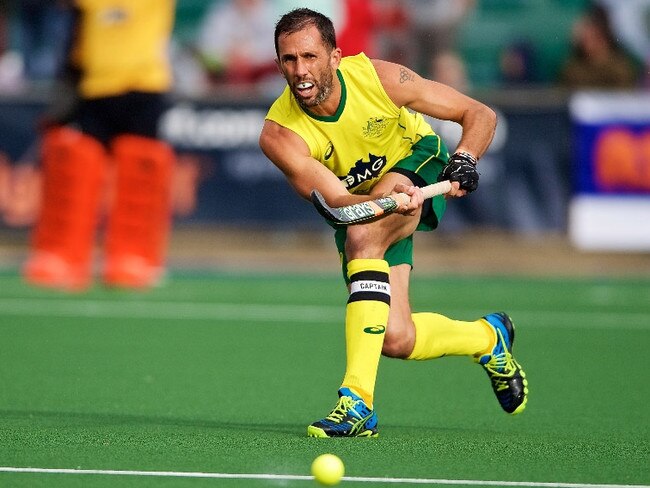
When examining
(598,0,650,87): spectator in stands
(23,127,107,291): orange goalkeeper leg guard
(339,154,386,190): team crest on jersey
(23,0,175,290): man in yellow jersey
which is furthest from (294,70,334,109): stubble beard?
(598,0,650,87): spectator in stands

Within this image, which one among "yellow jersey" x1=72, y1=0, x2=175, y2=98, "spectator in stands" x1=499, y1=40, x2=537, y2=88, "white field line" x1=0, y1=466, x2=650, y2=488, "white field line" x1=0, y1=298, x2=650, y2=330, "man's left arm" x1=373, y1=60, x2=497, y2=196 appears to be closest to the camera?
"white field line" x1=0, y1=466, x2=650, y2=488

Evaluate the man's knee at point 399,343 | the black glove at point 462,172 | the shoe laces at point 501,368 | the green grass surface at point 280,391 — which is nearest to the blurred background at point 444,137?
the green grass surface at point 280,391

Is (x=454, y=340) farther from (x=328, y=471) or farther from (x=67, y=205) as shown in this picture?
(x=67, y=205)

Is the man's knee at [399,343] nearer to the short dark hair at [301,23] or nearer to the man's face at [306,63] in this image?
the man's face at [306,63]

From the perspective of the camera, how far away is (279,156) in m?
5.36

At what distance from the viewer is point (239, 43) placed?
46.5 feet

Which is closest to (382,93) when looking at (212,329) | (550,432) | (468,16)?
(550,432)

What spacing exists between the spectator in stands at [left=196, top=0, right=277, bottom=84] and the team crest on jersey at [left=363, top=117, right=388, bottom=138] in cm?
837

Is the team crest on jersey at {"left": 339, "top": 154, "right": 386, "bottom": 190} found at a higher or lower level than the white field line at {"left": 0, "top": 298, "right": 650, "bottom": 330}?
lower

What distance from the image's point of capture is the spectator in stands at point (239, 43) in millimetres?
13945

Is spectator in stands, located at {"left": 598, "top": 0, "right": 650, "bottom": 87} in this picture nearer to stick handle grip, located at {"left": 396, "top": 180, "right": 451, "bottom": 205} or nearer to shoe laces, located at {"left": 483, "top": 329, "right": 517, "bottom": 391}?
shoe laces, located at {"left": 483, "top": 329, "right": 517, "bottom": 391}

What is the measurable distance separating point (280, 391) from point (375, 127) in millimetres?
1522

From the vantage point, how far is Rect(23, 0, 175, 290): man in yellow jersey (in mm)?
10688

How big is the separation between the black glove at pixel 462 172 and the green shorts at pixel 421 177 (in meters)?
0.31
